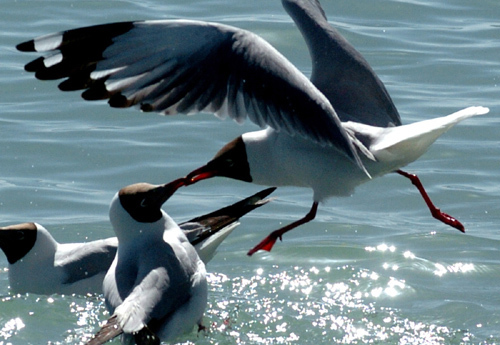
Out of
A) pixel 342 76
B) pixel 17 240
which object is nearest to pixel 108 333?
pixel 17 240

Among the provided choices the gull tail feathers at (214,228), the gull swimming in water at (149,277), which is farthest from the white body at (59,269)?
the gull tail feathers at (214,228)

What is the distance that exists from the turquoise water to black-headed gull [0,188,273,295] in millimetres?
128

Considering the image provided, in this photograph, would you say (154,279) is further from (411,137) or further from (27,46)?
(411,137)

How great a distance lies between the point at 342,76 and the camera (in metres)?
7.33

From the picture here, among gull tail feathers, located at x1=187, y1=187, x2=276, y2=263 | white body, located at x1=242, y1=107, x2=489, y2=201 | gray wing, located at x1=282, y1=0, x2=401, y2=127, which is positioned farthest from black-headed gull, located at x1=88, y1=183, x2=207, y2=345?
gray wing, located at x1=282, y1=0, x2=401, y2=127

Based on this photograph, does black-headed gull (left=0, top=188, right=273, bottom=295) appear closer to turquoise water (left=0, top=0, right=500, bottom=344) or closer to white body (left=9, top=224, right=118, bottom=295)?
white body (left=9, top=224, right=118, bottom=295)

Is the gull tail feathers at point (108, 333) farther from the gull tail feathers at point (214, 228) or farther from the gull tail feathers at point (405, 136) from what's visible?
the gull tail feathers at point (405, 136)

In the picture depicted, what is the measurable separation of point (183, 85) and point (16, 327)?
185 cm

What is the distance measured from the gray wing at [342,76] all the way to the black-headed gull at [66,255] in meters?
1.14

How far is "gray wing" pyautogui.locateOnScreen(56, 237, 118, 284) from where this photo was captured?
7309 mm

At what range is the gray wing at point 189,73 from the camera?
6.13 metres

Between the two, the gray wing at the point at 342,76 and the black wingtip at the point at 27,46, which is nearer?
the black wingtip at the point at 27,46

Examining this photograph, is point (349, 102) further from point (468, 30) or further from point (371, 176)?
point (468, 30)

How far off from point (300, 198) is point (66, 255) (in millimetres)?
2489
